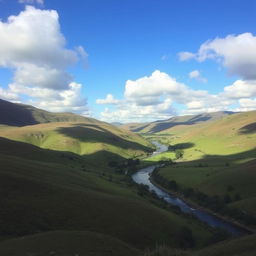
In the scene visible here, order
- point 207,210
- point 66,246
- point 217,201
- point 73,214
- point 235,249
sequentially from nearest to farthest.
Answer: point 235,249 < point 66,246 < point 73,214 < point 207,210 < point 217,201

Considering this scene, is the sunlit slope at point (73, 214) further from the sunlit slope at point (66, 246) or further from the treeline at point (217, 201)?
the treeline at point (217, 201)

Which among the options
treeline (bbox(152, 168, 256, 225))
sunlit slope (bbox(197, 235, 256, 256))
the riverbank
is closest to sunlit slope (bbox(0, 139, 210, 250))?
the riverbank

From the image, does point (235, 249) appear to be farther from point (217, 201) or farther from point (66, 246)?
point (217, 201)

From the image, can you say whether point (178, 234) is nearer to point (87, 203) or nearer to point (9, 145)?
point (87, 203)

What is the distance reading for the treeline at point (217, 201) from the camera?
105175 mm

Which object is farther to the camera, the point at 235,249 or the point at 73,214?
the point at 73,214

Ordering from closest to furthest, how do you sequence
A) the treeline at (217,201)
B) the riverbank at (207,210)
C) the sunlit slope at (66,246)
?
the sunlit slope at (66,246) → the riverbank at (207,210) → the treeline at (217,201)

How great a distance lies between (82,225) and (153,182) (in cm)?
12267

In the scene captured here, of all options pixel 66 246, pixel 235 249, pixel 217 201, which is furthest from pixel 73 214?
pixel 217 201

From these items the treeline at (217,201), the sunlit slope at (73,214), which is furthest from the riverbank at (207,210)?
the sunlit slope at (73,214)

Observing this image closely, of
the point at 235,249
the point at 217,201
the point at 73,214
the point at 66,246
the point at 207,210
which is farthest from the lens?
the point at 217,201

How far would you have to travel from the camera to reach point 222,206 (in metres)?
118

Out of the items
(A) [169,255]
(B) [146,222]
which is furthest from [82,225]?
(A) [169,255]

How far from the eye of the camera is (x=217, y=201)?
124m
